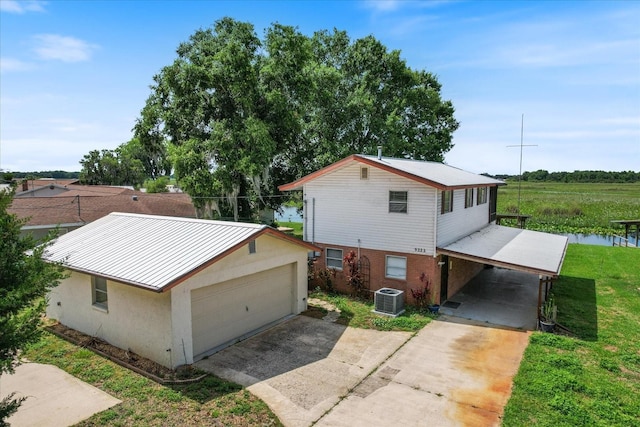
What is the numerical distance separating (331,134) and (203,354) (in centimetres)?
2260

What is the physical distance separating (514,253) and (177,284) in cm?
1268

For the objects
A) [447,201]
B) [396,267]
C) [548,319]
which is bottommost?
[548,319]

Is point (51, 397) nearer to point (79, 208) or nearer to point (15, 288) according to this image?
point (15, 288)

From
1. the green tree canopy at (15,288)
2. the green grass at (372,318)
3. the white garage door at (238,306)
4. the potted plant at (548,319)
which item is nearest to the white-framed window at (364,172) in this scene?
the white garage door at (238,306)

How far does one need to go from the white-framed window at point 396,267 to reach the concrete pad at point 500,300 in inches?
80.1

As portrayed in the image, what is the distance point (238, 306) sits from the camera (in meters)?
12.1

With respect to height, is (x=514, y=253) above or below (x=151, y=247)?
below

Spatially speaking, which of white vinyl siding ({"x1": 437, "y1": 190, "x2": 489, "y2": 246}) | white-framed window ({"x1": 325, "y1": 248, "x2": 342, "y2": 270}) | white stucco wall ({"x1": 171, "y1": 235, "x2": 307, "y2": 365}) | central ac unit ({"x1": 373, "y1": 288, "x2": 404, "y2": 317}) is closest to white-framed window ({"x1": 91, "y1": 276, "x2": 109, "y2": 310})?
white stucco wall ({"x1": 171, "y1": 235, "x2": 307, "y2": 365})

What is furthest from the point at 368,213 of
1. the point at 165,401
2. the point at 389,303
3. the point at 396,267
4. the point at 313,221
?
the point at 165,401

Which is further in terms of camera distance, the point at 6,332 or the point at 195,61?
the point at 195,61

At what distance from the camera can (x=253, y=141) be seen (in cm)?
2372

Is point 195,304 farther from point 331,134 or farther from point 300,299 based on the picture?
point 331,134

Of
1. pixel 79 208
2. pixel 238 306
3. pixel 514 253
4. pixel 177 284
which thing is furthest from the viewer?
pixel 79 208

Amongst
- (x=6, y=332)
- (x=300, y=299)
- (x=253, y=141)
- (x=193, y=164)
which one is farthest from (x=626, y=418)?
(x=193, y=164)
